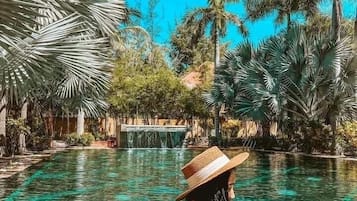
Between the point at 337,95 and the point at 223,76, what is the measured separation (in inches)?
368

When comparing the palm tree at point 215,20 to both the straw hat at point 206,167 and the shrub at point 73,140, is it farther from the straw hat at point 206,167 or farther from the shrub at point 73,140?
the straw hat at point 206,167

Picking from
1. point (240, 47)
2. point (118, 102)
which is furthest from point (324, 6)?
point (118, 102)

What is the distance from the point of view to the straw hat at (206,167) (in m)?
2.05

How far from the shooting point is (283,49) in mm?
23422

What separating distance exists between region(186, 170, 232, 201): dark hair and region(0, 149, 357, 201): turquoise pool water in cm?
733

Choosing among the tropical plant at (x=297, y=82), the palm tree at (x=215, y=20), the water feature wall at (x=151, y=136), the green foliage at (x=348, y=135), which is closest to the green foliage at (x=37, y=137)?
the water feature wall at (x=151, y=136)

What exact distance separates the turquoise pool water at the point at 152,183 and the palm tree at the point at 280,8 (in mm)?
13925

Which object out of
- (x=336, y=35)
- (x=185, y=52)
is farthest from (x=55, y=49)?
(x=185, y=52)

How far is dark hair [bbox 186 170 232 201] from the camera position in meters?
2.04

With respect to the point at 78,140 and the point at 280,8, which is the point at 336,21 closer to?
the point at 280,8

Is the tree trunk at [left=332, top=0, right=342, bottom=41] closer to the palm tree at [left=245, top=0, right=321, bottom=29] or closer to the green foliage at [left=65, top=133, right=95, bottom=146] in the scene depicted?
the palm tree at [left=245, top=0, right=321, bottom=29]

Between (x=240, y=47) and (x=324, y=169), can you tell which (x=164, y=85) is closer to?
(x=240, y=47)

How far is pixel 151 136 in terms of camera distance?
30922 millimetres

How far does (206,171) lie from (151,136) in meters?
28.9
